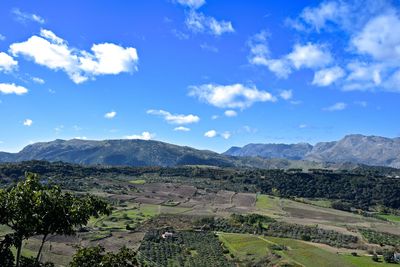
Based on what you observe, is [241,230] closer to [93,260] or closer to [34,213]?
[93,260]

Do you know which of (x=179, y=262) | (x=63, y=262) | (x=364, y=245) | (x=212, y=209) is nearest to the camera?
(x=63, y=262)

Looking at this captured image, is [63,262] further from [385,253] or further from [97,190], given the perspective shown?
[97,190]

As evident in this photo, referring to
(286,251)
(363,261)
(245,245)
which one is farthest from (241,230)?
(363,261)

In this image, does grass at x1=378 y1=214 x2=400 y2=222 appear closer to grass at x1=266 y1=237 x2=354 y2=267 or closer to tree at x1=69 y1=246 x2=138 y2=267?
grass at x1=266 y1=237 x2=354 y2=267

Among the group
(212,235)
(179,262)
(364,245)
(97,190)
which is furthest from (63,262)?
(97,190)

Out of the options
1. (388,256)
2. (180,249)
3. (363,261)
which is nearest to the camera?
(363,261)

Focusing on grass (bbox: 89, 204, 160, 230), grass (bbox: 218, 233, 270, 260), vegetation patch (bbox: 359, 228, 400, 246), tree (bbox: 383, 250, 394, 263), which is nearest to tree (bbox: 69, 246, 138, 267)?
grass (bbox: 218, 233, 270, 260)

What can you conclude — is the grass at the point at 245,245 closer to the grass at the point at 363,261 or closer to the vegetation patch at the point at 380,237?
the grass at the point at 363,261

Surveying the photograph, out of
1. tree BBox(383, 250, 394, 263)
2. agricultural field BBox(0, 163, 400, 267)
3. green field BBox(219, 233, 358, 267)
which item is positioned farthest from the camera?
agricultural field BBox(0, 163, 400, 267)
